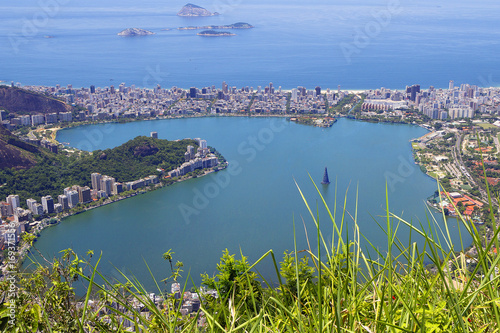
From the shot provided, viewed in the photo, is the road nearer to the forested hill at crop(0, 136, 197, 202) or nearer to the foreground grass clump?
the forested hill at crop(0, 136, 197, 202)

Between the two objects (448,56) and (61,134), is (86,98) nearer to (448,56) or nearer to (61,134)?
(61,134)

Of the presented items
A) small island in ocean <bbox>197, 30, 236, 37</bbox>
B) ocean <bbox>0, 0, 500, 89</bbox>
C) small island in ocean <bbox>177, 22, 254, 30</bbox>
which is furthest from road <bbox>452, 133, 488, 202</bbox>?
small island in ocean <bbox>177, 22, 254, 30</bbox>

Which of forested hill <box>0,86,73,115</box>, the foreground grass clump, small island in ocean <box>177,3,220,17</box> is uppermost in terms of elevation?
small island in ocean <box>177,3,220,17</box>

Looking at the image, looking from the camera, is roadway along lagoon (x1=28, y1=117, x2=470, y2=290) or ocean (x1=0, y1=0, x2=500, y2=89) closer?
roadway along lagoon (x1=28, y1=117, x2=470, y2=290)

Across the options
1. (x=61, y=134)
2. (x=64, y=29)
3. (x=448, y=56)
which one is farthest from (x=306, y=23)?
(x=61, y=134)

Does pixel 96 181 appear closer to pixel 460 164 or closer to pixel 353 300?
pixel 460 164

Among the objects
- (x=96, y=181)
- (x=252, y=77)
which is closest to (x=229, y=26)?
(x=252, y=77)

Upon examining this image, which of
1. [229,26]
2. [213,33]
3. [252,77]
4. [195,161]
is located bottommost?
[195,161]

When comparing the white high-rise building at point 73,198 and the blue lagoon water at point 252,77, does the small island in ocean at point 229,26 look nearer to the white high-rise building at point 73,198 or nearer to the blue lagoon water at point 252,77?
the blue lagoon water at point 252,77
